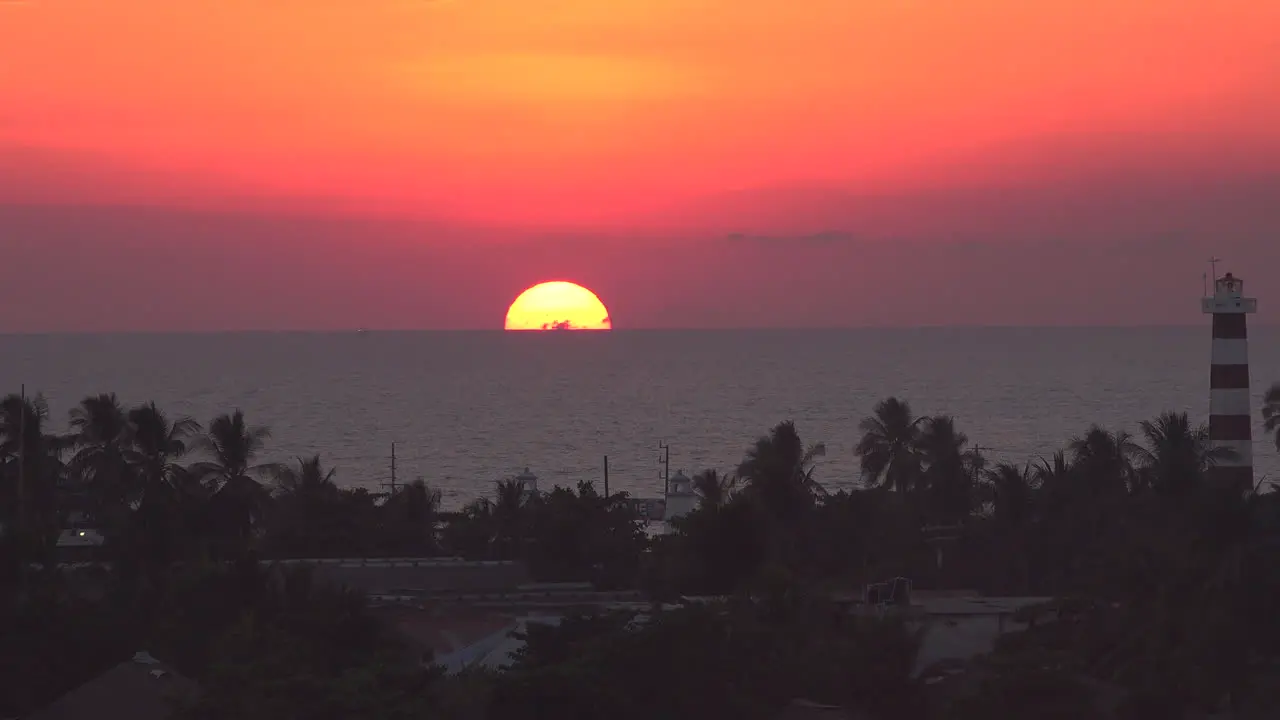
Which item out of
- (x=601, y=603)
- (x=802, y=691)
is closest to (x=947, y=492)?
(x=601, y=603)

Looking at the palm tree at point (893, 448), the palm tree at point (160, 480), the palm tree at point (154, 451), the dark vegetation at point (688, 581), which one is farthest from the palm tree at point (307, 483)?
the palm tree at point (893, 448)

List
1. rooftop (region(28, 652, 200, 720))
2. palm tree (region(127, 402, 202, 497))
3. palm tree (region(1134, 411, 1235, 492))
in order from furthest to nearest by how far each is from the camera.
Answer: palm tree (region(1134, 411, 1235, 492)) → palm tree (region(127, 402, 202, 497)) → rooftop (region(28, 652, 200, 720))

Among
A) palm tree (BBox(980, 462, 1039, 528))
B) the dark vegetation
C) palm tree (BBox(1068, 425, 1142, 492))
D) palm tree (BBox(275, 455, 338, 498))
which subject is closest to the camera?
the dark vegetation

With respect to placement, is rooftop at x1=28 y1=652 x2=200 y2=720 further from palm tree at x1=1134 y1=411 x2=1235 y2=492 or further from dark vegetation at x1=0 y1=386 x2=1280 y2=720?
palm tree at x1=1134 y1=411 x2=1235 y2=492

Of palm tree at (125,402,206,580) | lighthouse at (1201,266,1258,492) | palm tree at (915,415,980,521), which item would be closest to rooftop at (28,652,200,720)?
palm tree at (125,402,206,580)

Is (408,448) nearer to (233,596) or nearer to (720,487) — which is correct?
(720,487)

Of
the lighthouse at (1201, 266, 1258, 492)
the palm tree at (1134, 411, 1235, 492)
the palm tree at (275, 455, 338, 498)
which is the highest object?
the lighthouse at (1201, 266, 1258, 492)

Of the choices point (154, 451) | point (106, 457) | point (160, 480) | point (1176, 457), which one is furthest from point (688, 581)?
point (106, 457)
